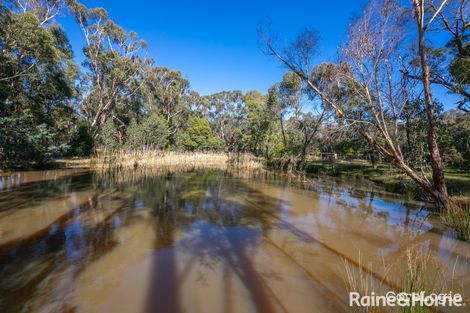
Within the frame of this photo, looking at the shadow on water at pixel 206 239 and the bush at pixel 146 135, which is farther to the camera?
the bush at pixel 146 135

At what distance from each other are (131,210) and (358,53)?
8.19 meters

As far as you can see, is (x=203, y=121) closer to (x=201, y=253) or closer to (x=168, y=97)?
(x=168, y=97)

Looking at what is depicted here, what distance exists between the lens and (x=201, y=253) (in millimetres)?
4109

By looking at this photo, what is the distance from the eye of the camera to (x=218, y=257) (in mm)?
3973

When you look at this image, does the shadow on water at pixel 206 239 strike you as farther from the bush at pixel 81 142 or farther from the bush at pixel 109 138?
the bush at pixel 81 142

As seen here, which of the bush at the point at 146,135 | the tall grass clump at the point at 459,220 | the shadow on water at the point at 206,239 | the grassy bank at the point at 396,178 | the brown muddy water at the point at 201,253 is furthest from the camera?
the bush at the point at 146,135

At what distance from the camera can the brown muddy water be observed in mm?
2832

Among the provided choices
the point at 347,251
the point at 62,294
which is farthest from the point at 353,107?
the point at 62,294

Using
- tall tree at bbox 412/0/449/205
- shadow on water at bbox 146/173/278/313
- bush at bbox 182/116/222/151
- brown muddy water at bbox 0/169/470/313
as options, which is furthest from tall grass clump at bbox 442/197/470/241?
bush at bbox 182/116/222/151

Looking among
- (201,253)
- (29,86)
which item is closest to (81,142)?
(29,86)

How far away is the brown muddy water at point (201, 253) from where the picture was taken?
283 cm

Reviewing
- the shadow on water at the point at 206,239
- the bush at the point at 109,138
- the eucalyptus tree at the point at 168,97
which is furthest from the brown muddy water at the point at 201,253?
the eucalyptus tree at the point at 168,97

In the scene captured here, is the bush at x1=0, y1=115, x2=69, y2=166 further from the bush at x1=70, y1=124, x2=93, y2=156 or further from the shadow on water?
the shadow on water

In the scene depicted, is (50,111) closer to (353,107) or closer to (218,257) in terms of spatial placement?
(218,257)
